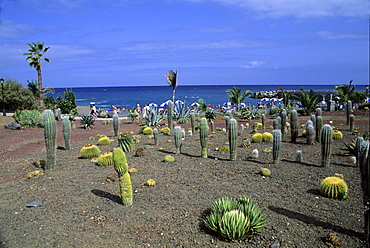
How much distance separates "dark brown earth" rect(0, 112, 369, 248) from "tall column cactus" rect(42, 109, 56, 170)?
0.32m

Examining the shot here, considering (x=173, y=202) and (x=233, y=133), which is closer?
(x=173, y=202)

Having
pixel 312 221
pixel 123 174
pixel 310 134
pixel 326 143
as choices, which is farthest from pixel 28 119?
pixel 312 221

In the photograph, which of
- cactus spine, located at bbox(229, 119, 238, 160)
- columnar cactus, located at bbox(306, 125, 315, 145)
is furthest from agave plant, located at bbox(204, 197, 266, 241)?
columnar cactus, located at bbox(306, 125, 315, 145)

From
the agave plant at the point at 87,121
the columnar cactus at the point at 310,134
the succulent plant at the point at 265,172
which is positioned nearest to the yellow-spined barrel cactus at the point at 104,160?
the succulent plant at the point at 265,172

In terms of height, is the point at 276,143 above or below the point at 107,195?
above

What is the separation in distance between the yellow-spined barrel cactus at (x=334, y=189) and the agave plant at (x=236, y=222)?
2165mm

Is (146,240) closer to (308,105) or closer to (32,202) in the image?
(32,202)

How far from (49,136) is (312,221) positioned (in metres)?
7.45

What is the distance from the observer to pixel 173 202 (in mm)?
6863

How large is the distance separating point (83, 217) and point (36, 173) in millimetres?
3727

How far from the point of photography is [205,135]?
10.6 metres

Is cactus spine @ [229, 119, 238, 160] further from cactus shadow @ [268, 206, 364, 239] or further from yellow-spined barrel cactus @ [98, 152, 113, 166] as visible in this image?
yellow-spined barrel cactus @ [98, 152, 113, 166]

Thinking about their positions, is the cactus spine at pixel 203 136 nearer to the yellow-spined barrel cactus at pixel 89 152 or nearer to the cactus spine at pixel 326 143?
the cactus spine at pixel 326 143

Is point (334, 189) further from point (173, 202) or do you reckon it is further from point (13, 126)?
point (13, 126)
